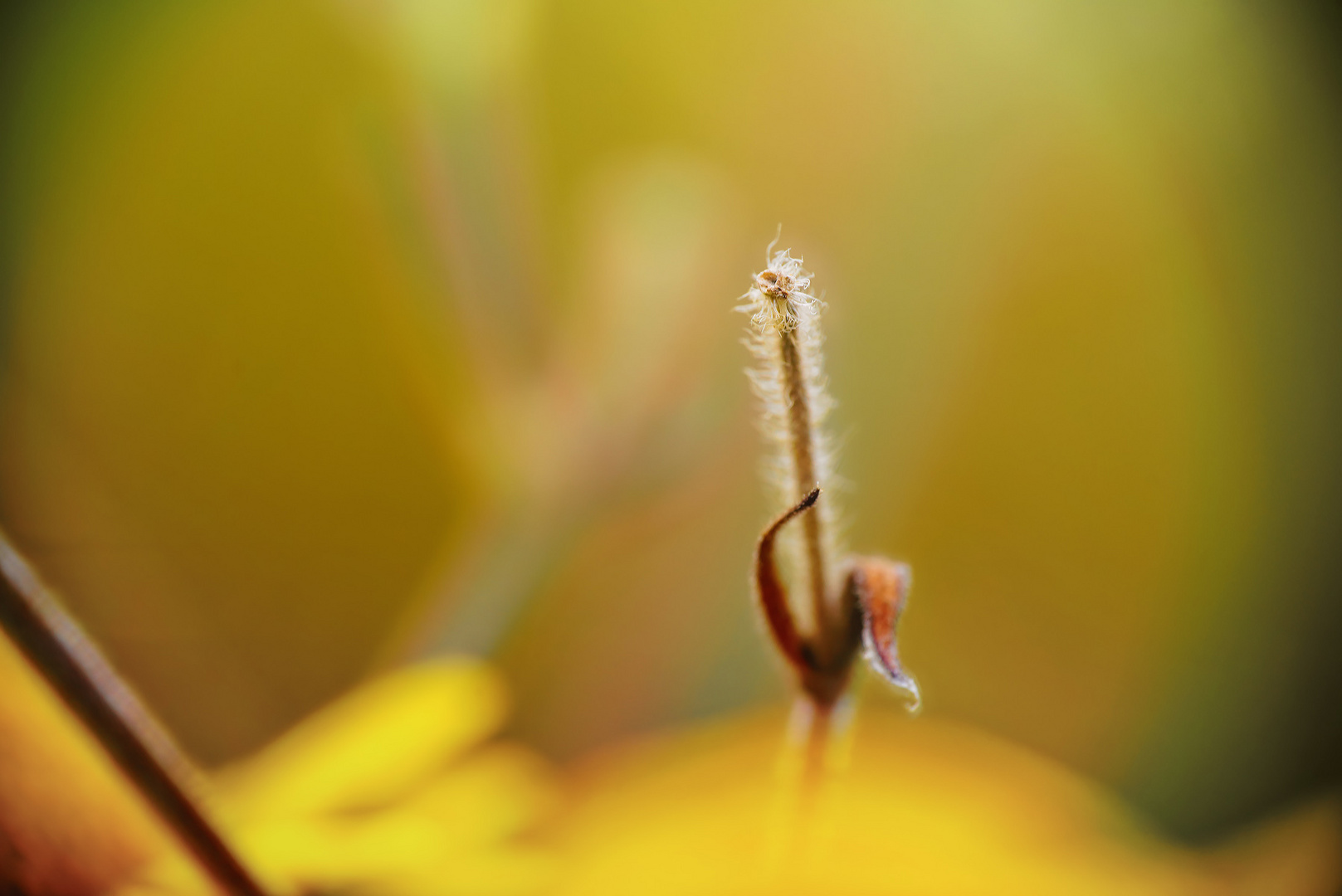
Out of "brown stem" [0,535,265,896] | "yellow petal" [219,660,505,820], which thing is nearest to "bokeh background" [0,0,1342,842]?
"yellow petal" [219,660,505,820]

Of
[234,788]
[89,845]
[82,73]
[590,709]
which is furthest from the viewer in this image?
[82,73]

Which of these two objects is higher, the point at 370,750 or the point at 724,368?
the point at 724,368

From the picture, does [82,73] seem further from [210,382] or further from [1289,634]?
[1289,634]

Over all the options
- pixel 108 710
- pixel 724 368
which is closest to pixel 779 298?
pixel 108 710

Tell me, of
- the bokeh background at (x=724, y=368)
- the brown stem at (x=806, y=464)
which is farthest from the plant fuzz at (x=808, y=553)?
the bokeh background at (x=724, y=368)

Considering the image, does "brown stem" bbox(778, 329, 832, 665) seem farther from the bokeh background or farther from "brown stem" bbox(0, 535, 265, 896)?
the bokeh background

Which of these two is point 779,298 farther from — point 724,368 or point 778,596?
point 724,368

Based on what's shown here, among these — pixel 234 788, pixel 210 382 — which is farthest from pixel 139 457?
pixel 234 788

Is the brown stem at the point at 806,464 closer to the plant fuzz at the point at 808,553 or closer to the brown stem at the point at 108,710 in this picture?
the plant fuzz at the point at 808,553
